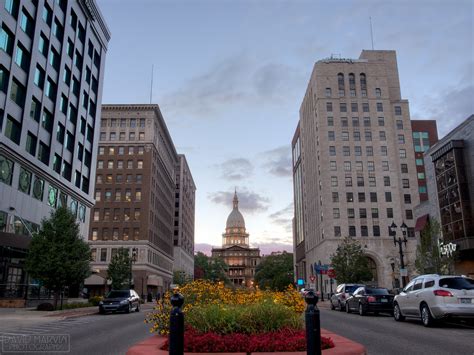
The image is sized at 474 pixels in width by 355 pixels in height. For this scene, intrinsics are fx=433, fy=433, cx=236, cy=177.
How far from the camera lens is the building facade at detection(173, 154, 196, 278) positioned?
124375mm

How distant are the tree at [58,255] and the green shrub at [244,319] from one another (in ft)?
75.4

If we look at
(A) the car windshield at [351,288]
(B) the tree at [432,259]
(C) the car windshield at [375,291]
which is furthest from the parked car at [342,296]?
(B) the tree at [432,259]

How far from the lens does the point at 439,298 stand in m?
14.7

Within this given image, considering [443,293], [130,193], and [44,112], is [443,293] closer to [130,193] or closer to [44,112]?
[44,112]

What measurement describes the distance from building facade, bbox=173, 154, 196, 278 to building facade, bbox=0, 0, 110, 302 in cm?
7273

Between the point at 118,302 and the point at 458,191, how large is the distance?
29.9 metres

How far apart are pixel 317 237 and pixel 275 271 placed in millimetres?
51202

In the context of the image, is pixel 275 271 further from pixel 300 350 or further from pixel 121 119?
pixel 300 350

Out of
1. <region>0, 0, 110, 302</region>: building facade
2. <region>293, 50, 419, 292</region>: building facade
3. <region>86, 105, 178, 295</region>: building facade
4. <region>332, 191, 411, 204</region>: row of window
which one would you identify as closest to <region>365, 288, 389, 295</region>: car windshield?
<region>0, 0, 110, 302</region>: building facade

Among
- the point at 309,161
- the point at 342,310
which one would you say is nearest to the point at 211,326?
the point at 342,310

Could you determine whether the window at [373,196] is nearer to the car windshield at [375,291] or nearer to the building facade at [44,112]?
the building facade at [44,112]

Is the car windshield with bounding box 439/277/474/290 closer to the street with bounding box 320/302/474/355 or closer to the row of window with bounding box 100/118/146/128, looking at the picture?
the street with bounding box 320/302/474/355

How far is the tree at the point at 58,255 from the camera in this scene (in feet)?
95.5

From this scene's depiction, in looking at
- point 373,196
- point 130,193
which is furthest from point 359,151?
point 130,193
